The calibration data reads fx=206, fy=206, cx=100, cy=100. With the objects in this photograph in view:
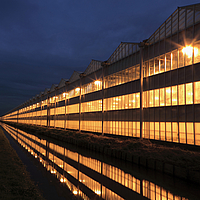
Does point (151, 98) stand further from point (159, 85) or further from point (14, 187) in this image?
point (14, 187)

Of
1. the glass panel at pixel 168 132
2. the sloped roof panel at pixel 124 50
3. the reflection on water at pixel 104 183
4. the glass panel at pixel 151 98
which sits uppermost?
the sloped roof panel at pixel 124 50

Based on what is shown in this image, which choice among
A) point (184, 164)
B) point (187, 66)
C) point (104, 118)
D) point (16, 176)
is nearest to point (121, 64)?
point (104, 118)

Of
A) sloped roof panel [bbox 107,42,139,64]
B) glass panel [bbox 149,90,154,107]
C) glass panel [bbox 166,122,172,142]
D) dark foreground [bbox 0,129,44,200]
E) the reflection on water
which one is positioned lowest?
the reflection on water

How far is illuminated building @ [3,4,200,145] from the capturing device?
22.3 m

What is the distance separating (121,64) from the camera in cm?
3559

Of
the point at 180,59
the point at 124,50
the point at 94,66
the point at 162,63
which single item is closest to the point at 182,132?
the point at 180,59

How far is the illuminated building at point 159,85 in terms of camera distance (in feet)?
73.3

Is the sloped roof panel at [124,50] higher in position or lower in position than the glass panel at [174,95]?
higher

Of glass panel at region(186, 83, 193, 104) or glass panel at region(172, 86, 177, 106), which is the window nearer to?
glass panel at region(172, 86, 177, 106)

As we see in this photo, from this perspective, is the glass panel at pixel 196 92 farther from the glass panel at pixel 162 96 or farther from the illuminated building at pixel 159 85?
the glass panel at pixel 162 96

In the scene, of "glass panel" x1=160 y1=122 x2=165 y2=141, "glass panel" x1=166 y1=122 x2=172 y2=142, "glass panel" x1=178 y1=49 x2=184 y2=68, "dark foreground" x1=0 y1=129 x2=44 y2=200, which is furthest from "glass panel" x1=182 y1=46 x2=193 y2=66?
"dark foreground" x1=0 y1=129 x2=44 y2=200

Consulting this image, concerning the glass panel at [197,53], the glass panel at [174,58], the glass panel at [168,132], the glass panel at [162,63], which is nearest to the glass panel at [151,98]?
the glass panel at [162,63]

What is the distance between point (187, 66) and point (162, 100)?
5.38 metres

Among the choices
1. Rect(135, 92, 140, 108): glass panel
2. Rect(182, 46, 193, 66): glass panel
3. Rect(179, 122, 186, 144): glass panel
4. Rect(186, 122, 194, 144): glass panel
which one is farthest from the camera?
Rect(135, 92, 140, 108): glass panel
